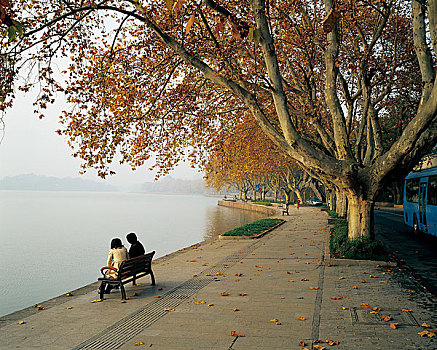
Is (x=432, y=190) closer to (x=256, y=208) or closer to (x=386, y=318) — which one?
(x=386, y=318)

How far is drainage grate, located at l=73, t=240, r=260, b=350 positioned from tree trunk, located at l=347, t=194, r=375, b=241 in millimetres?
5215

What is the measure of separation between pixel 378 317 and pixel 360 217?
6.64 meters

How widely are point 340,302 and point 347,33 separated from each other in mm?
13263

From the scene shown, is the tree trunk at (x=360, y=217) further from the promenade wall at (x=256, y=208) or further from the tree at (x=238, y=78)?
the promenade wall at (x=256, y=208)

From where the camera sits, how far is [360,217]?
13.2 m

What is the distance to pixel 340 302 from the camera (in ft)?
26.1

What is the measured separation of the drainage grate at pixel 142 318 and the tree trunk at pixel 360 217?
521cm

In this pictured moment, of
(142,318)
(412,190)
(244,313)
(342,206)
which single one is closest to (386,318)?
(244,313)

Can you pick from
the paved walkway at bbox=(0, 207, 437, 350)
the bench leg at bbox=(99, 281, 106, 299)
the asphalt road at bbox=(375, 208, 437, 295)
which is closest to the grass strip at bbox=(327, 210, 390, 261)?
the paved walkway at bbox=(0, 207, 437, 350)

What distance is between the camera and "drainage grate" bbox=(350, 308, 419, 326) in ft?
21.8

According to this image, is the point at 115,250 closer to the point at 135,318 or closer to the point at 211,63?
the point at 135,318

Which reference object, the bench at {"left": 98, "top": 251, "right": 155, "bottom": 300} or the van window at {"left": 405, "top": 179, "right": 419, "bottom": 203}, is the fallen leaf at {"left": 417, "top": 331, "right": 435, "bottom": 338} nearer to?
the bench at {"left": 98, "top": 251, "right": 155, "bottom": 300}

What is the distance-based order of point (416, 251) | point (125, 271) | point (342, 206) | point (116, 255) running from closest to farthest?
point (125, 271) → point (116, 255) → point (416, 251) → point (342, 206)

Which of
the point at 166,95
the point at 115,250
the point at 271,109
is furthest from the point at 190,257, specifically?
the point at 271,109
